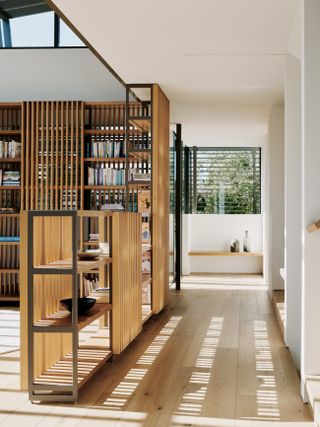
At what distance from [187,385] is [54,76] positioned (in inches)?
236

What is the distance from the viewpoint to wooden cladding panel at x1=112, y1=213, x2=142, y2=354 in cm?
482

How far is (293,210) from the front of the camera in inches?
212

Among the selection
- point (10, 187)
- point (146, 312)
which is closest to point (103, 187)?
point (10, 187)

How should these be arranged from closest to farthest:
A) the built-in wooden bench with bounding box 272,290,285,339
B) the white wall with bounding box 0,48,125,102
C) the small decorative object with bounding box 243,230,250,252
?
the built-in wooden bench with bounding box 272,290,285,339 < the white wall with bounding box 0,48,125,102 < the small decorative object with bounding box 243,230,250,252

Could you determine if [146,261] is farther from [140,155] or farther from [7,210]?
[7,210]

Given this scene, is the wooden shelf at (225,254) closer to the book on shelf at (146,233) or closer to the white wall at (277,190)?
the white wall at (277,190)

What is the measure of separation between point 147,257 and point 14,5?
4.33 metres

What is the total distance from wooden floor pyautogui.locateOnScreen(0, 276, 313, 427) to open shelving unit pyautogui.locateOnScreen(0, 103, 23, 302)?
2.80m

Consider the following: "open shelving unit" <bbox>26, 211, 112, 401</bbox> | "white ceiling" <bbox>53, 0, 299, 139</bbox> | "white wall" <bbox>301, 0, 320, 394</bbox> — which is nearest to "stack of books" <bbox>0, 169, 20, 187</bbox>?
"white ceiling" <bbox>53, 0, 299, 139</bbox>

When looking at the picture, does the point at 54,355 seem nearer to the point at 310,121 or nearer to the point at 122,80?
the point at 310,121

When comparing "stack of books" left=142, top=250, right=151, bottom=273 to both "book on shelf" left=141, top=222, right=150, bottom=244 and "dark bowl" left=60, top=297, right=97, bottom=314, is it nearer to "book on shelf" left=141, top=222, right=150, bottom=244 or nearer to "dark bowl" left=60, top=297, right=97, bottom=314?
"book on shelf" left=141, top=222, right=150, bottom=244

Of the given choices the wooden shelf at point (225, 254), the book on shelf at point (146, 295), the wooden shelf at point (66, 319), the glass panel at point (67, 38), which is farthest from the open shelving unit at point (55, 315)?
the wooden shelf at point (225, 254)

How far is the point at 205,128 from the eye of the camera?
1079 cm

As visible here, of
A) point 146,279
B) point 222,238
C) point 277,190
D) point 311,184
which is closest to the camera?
point 311,184
